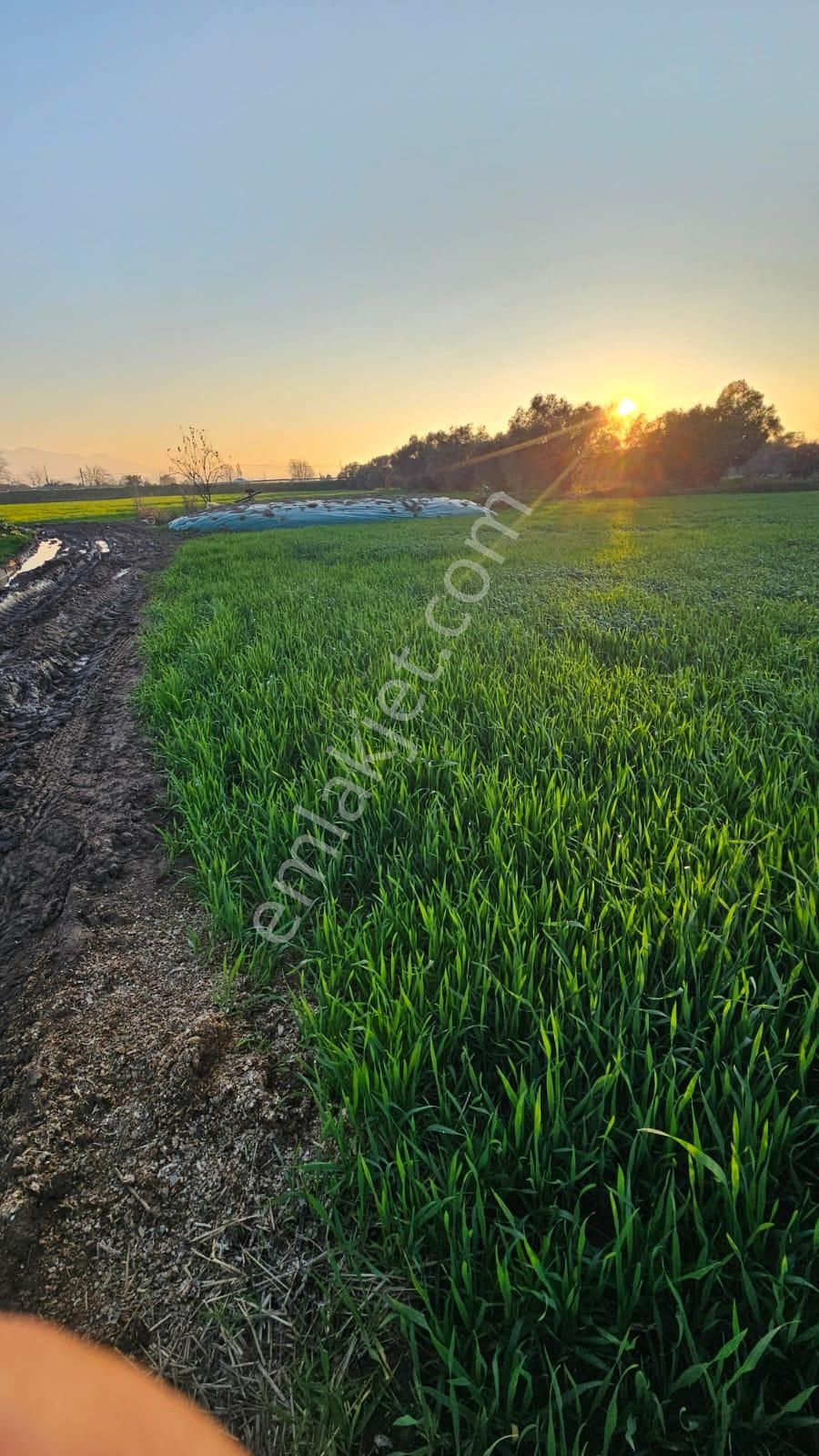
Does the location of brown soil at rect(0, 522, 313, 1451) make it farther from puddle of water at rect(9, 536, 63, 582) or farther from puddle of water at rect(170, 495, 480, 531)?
puddle of water at rect(170, 495, 480, 531)

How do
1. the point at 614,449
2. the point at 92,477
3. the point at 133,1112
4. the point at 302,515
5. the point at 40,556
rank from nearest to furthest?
the point at 133,1112 < the point at 40,556 < the point at 302,515 < the point at 614,449 < the point at 92,477

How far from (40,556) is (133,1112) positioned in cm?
1767

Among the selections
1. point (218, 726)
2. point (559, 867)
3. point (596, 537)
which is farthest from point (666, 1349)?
point (596, 537)

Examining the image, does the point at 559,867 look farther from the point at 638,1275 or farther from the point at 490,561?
the point at 490,561

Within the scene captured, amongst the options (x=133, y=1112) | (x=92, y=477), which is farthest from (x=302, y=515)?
(x=92, y=477)

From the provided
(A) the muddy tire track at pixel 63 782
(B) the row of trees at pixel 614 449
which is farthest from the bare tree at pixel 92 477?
(A) the muddy tire track at pixel 63 782

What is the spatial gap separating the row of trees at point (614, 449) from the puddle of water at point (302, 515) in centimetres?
1321

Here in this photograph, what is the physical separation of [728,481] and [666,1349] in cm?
5074

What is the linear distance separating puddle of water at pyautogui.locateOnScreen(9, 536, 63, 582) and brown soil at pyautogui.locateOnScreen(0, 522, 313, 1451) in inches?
448

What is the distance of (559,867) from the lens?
6.63 feet

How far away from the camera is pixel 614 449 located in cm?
3888

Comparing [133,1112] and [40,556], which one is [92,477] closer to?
[40,556]

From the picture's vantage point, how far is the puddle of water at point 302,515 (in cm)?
2495

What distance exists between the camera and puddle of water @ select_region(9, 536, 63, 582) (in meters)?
12.4
